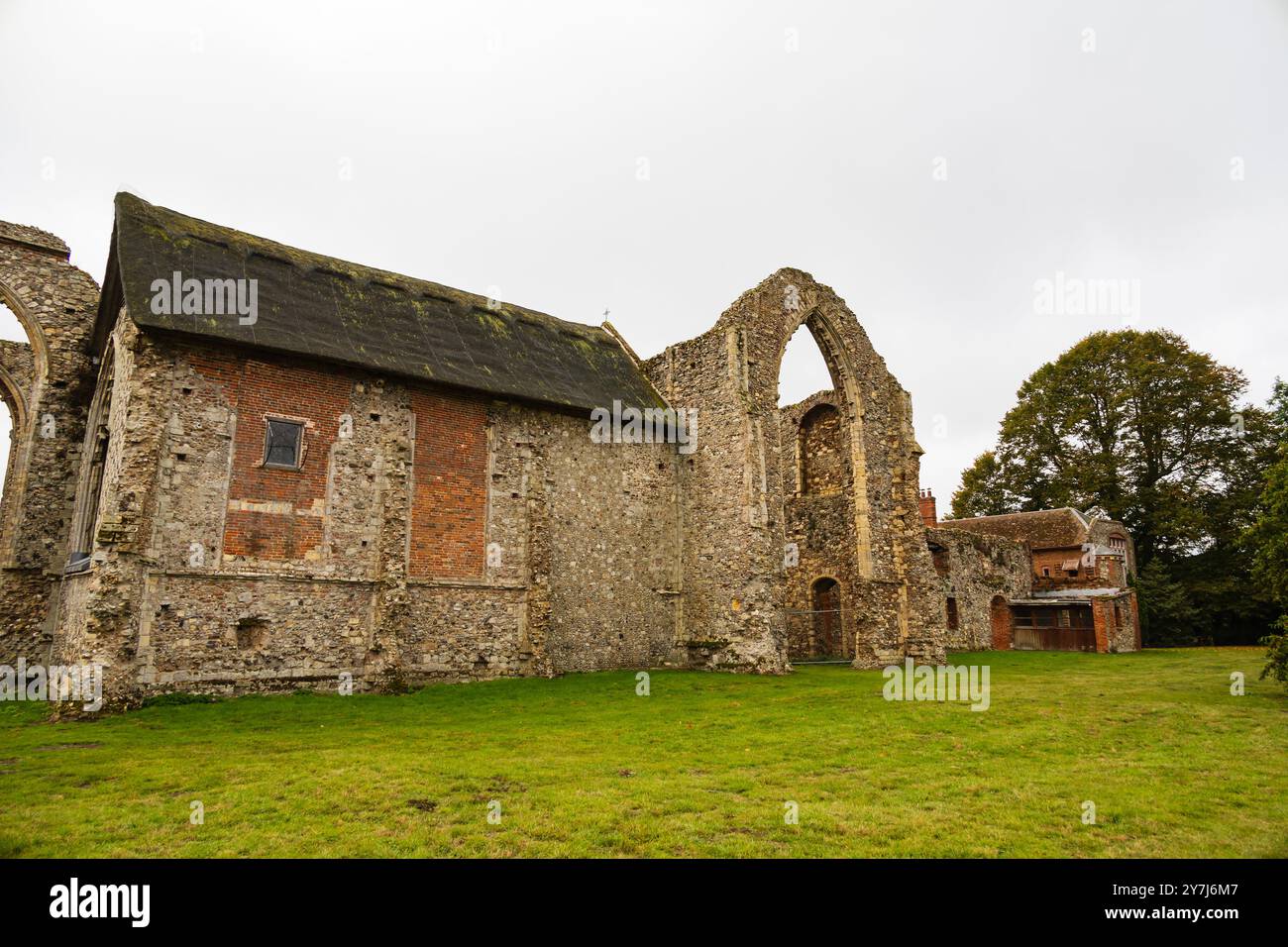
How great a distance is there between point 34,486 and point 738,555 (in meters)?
19.2

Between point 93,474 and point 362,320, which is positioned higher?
point 362,320

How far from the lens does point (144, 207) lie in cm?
1744

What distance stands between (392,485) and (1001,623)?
33819 mm

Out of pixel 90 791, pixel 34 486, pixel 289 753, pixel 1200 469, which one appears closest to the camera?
pixel 90 791

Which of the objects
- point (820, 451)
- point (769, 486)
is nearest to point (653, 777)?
point (769, 486)

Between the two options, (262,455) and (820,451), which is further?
(820,451)

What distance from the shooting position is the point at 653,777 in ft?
26.9

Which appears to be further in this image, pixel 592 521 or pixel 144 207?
pixel 592 521

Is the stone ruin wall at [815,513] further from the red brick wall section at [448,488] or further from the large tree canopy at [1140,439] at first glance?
the large tree canopy at [1140,439]

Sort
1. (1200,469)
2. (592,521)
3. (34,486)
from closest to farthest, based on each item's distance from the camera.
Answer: (34,486), (592,521), (1200,469)

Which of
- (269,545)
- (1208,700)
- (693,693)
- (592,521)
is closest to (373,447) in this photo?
(269,545)

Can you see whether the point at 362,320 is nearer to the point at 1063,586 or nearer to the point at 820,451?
the point at 820,451

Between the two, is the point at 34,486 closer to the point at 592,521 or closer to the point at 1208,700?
the point at 592,521

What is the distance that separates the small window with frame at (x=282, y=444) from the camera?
15852mm
